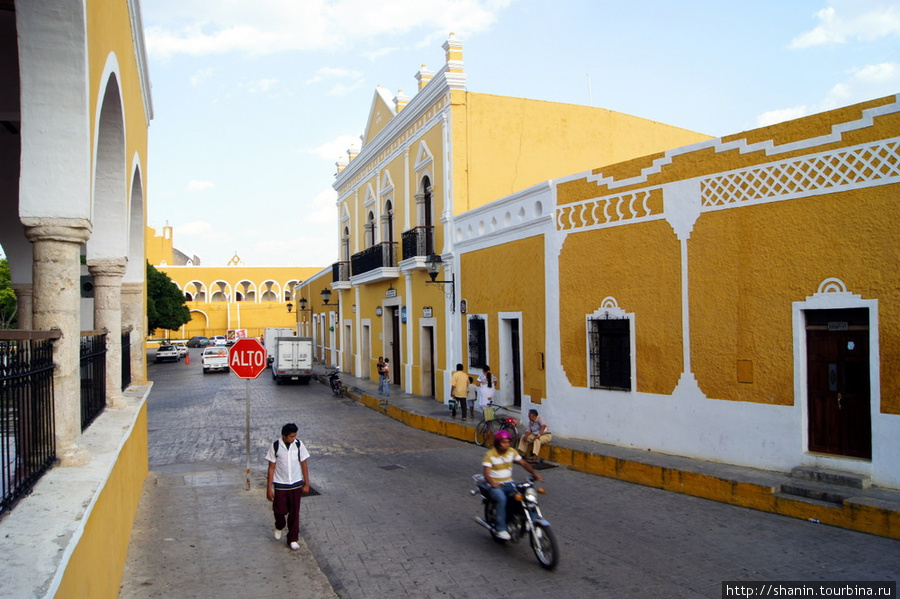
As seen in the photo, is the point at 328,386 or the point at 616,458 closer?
the point at 616,458

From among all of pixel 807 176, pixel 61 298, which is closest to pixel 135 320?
pixel 61 298

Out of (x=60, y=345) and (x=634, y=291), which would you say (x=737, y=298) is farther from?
(x=60, y=345)

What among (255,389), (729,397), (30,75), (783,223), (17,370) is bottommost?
(255,389)

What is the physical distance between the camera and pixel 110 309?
791 cm

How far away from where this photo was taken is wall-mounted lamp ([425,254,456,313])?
1705 centimetres

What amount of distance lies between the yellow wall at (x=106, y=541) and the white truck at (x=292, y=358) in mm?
21105

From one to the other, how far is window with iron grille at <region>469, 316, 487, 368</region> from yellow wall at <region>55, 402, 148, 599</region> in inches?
366

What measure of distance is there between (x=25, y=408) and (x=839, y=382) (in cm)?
848

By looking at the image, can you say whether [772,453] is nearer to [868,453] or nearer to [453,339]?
[868,453]

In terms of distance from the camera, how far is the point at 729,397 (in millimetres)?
9359

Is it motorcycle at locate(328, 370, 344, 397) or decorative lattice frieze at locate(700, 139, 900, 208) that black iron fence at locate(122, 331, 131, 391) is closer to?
decorative lattice frieze at locate(700, 139, 900, 208)

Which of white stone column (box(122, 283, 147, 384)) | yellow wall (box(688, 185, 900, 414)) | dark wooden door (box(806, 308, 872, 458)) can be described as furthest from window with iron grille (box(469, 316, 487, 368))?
dark wooden door (box(806, 308, 872, 458))

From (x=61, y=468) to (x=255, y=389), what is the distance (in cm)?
2287

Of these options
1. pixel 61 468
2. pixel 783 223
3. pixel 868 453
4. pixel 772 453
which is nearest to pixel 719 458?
pixel 772 453
